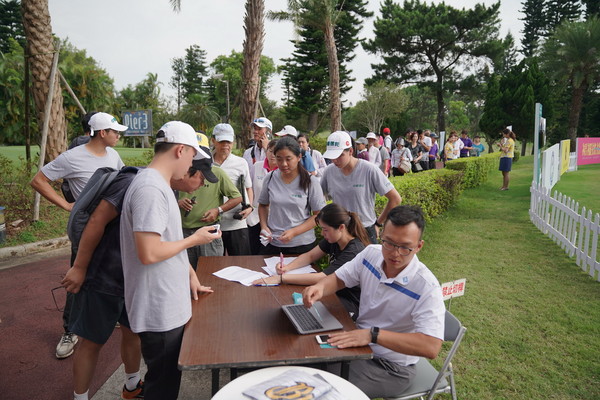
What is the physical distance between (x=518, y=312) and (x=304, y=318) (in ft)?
10.9

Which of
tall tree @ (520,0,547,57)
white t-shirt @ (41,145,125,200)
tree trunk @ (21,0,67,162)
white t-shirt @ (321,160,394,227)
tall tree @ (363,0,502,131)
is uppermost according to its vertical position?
tall tree @ (520,0,547,57)

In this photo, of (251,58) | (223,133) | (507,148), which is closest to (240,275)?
(223,133)

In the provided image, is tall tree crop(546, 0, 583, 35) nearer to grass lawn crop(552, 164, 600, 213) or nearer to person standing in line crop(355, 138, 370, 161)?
grass lawn crop(552, 164, 600, 213)

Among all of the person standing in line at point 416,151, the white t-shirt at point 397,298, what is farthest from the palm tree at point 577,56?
the white t-shirt at point 397,298

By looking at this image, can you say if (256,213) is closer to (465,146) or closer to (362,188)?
(362,188)

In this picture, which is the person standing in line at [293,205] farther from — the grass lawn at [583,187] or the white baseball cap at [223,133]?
the grass lawn at [583,187]

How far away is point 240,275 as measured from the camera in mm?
2898

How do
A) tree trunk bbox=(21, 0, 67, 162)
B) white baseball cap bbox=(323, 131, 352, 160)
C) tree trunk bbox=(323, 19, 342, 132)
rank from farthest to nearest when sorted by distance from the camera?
tree trunk bbox=(323, 19, 342, 132) < tree trunk bbox=(21, 0, 67, 162) < white baseball cap bbox=(323, 131, 352, 160)

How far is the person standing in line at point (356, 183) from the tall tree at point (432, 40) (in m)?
31.8

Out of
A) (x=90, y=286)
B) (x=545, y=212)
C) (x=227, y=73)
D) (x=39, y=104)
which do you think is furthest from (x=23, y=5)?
(x=227, y=73)

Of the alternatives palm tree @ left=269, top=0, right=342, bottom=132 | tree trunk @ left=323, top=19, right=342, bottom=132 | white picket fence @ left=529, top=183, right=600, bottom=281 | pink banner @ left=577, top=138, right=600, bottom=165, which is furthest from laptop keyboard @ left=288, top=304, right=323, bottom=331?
pink banner @ left=577, top=138, right=600, bottom=165

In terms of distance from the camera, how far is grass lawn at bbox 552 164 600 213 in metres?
10.6

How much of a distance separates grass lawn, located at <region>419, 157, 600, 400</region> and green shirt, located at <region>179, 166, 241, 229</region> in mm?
2475

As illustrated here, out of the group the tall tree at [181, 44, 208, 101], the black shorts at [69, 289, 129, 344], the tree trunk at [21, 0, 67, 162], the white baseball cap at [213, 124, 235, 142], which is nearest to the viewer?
the black shorts at [69, 289, 129, 344]
